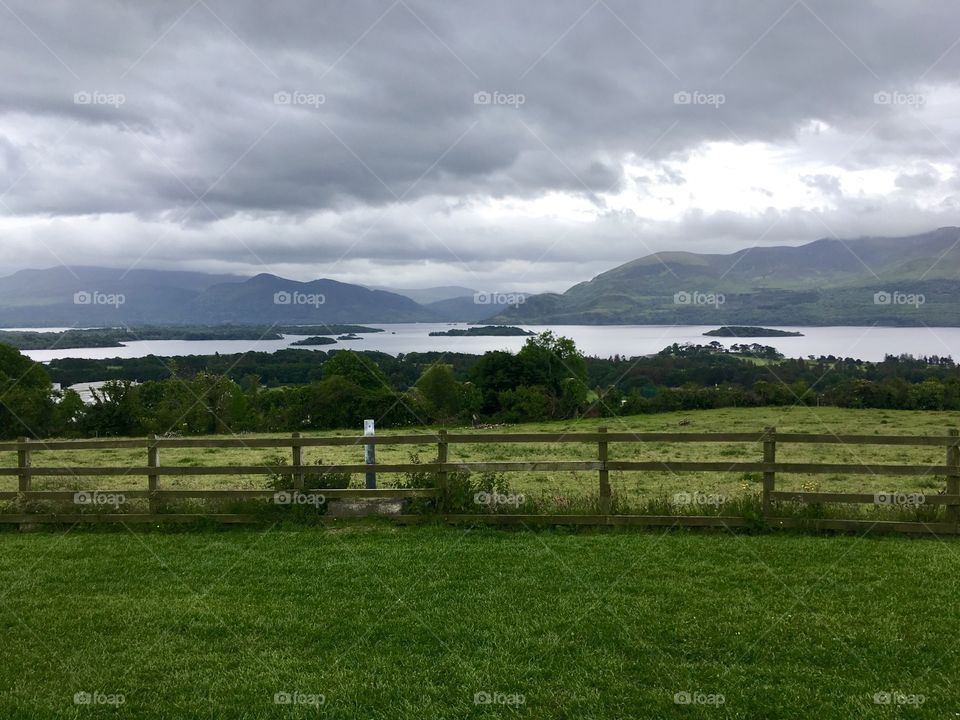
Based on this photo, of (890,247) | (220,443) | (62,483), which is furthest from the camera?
(890,247)

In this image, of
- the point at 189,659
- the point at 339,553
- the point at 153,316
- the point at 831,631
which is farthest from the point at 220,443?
the point at 153,316

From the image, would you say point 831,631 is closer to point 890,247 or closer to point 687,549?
point 687,549

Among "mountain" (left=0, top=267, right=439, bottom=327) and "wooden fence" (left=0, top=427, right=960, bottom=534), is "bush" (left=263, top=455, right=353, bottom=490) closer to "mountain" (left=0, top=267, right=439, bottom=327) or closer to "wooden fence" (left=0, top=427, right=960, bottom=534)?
A: "wooden fence" (left=0, top=427, right=960, bottom=534)

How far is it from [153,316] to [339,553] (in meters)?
76.4

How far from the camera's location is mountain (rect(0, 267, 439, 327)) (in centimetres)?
5769

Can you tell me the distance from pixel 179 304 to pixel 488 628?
96669 millimetres

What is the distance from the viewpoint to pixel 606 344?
64.4 meters

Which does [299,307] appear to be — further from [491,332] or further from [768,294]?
[768,294]

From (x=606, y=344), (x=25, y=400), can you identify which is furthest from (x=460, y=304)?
(x=25, y=400)

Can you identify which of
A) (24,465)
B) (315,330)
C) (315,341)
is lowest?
(24,465)

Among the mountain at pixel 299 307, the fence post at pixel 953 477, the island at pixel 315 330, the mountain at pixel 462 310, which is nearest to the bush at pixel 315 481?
the fence post at pixel 953 477

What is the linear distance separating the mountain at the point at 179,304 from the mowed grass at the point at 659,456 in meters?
26.2

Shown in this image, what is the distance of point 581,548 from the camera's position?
28.8ft

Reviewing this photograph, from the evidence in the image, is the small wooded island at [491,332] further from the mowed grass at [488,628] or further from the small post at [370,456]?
the mowed grass at [488,628]
